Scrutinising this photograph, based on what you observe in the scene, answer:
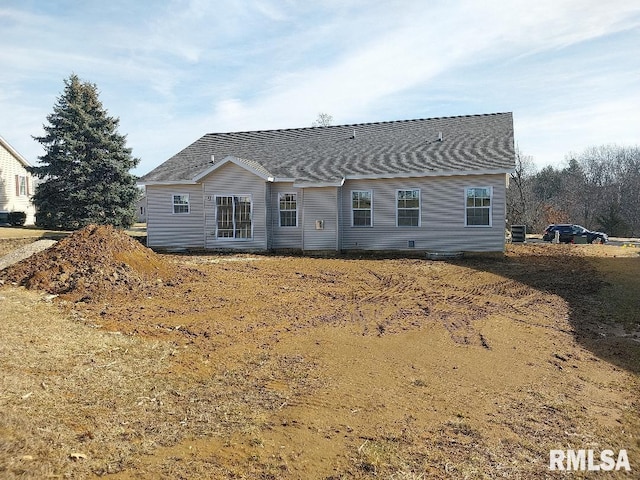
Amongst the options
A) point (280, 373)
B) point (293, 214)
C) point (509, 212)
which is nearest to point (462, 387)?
point (280, 373)

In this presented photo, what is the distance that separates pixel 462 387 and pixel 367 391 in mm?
1193

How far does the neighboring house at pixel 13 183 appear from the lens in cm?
3173

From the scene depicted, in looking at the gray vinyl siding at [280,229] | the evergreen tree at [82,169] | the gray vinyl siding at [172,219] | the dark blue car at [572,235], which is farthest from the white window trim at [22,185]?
the dark blue car at [572,235]

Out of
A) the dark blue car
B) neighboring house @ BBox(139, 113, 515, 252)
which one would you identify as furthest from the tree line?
neighboring house @ BBox(139, 113, 515, 252)

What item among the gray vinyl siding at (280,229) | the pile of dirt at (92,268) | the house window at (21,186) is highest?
the house window at (21,186)

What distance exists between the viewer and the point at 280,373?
5.59 metres

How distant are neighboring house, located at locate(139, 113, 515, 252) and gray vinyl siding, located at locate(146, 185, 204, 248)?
5cm

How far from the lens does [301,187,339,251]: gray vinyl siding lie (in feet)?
57.5

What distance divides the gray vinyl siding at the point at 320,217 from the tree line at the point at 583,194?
22.2 m

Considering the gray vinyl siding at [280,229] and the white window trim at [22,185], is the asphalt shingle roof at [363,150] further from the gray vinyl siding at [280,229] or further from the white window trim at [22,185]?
the white window trim at [22,185]

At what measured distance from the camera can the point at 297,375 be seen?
554 centimetres

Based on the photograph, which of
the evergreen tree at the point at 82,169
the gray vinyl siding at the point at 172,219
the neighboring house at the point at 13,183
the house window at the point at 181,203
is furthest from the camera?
the neighboring house at the point at 13,183

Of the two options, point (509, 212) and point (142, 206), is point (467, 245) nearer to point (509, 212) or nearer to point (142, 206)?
point (509, 212)

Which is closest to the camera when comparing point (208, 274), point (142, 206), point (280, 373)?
point (280, 373)
